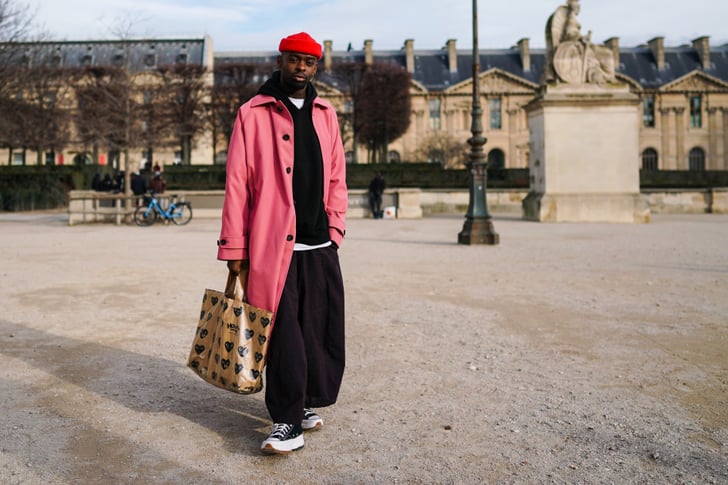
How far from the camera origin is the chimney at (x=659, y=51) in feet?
232

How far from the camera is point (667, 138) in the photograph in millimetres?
69312

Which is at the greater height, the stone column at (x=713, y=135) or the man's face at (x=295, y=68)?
the stone column at (x=713, y=135)

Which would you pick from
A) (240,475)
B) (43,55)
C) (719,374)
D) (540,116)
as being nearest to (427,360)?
(719,374)

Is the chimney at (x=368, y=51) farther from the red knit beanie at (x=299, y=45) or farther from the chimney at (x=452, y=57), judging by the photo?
the red knit beanie at (x=299, y=45)

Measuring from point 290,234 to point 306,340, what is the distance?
48 cm

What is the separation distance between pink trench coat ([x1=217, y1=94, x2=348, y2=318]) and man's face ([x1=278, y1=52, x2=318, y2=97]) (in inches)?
4.1

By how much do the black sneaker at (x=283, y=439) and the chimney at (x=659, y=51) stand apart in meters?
75.0

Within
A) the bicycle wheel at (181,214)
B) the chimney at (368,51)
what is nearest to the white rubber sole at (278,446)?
the bicycle wheel at (181,214)

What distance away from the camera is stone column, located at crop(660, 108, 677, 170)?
6906cm

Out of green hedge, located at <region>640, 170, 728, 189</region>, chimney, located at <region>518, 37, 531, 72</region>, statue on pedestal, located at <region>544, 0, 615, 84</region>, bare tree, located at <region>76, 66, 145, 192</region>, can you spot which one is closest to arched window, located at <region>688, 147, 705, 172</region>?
chimney, located at <region>518, 37, 531, 72</region>

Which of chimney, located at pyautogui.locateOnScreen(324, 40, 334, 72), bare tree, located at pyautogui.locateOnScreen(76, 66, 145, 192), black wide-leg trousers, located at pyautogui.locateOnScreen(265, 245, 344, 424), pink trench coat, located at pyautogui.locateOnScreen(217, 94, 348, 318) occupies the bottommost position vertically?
black wide-leg trousers, located at pyautogui.locateOnScreen(265, 245, 344, 424)

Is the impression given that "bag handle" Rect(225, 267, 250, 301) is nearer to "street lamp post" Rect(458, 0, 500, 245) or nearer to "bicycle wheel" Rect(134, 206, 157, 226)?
"street lamp post" Rect(458, 0, 500, 245)

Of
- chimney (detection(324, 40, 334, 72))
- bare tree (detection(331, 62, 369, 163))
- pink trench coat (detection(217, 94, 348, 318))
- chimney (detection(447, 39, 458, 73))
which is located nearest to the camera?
pink trench coat (detection(217, 94, 348, 318))

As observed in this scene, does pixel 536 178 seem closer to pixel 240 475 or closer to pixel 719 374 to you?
pixel 719 374
